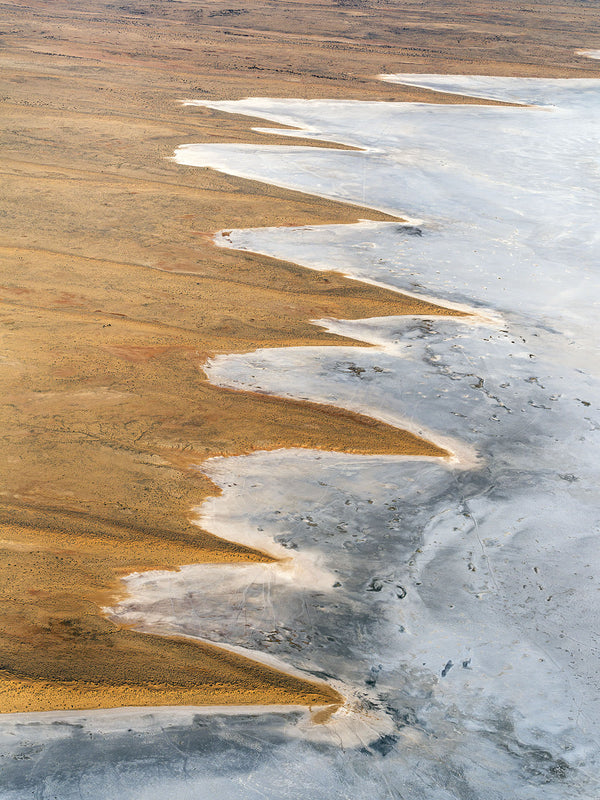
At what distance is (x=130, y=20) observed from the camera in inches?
830

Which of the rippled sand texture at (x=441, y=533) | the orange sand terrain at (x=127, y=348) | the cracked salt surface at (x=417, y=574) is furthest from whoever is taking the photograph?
the orange sand terrain at (x=127, y=348)

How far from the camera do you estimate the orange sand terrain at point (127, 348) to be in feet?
12.7

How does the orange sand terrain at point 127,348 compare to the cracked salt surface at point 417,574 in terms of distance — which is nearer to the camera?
the cracked salt surface at point 417,574

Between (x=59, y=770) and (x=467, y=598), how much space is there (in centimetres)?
224

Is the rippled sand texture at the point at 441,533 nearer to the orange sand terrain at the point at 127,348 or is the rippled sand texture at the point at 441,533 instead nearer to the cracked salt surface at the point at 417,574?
the cracked salt surface at the point at 417,574

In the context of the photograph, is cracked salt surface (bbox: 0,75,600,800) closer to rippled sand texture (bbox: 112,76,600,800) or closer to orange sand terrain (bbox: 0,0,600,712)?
rippled sand texture (bbox: 112,76,600,800)

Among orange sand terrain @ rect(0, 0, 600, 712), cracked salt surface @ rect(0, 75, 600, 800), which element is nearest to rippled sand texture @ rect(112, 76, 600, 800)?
cracked salt surface @ rect(0, 75, 600, 800)

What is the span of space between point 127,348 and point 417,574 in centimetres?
345

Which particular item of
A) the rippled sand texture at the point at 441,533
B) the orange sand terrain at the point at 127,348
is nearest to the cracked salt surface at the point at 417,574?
the rippled sand texture at the point at 441,533

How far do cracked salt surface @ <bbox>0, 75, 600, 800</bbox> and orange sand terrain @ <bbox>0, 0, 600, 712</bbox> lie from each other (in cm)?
18

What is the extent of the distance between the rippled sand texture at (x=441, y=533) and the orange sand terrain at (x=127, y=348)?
22 centimetres

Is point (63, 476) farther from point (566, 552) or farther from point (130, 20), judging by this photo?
point (130, 20)

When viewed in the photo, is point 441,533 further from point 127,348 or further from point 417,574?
point 127,348

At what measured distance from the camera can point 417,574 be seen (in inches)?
171
